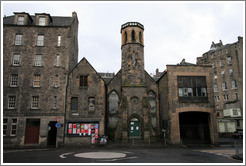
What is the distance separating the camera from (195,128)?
29375 millimetres

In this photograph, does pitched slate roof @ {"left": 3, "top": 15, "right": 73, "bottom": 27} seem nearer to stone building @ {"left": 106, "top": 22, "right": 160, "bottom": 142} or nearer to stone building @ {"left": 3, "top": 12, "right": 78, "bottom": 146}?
stone building @ {"left": 3, "top": 12, "right": 78, "bottom": 146}

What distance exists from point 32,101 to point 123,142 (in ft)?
45.1

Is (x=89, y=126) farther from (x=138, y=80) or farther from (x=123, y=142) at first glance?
(x=138, y=80)

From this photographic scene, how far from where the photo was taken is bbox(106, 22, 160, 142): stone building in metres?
26.0

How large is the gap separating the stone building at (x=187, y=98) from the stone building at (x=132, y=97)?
97.4 inches

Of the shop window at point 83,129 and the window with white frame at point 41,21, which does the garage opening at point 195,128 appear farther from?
the window with white frame at point 41,21

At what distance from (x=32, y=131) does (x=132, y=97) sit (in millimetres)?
14522

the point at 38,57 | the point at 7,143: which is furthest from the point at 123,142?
the point at 38,57

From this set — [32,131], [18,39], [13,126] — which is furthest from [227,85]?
[13,126]

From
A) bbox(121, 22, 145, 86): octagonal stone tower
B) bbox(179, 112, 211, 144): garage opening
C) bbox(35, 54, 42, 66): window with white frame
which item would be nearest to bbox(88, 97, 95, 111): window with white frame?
bbox(121, 22, 145, 86): octagonal stone tower

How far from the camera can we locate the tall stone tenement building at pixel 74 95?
24219 mm

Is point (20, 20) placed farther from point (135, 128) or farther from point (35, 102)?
point (135, 128)

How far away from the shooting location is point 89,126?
24.8m

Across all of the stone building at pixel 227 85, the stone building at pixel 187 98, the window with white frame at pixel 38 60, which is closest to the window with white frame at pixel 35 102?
the window with white frame at pixel 38 60
